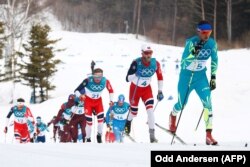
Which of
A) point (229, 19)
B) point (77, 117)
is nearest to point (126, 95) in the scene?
point (77, 117)

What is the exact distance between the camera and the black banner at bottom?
5621 millimetres

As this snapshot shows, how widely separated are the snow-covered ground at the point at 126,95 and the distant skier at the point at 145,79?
920mm

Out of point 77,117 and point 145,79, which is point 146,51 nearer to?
point 145,79

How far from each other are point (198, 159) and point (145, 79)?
4498 mm

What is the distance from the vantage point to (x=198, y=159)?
19.0 feet

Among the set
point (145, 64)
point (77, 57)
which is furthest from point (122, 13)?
point (145, 64)

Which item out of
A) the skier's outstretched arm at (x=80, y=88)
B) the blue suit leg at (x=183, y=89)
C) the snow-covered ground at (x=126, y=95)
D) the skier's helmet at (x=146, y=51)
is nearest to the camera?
the snow-covered ground at (x=126, y=95)

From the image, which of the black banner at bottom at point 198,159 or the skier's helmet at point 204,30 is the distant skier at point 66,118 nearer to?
the skier's helmet at point 204,30

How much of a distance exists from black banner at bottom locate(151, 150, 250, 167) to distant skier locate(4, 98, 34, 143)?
34.2 feet

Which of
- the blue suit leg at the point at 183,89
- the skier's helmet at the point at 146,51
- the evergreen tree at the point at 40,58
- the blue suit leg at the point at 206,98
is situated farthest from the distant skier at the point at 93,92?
the evergreen tree at the point at 40,58

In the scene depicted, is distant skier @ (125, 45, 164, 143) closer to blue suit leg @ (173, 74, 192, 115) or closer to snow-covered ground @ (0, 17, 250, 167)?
blue suit leg @ (173, 74, 192, 115)

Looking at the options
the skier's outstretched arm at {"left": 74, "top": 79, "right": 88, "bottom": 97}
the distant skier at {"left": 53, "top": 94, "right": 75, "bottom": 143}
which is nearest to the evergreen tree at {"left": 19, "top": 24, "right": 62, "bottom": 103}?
the distant skier at {"left": 53, "top": 94, "right": 75, "bottom": 143}

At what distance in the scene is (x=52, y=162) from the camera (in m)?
5.88

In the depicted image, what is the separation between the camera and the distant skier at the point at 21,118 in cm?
1549
